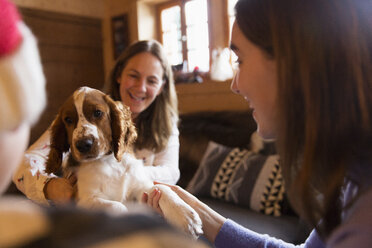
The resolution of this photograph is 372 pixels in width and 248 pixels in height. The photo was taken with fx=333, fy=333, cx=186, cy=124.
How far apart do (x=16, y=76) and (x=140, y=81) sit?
1569 millimetres

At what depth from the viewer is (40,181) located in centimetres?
138

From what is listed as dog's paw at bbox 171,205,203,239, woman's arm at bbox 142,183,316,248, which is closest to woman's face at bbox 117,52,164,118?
woman's arm at bbox 142,183,316,248

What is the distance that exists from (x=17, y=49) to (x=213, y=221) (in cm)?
93

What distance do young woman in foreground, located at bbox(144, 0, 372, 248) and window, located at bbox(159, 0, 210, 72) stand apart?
3276mm

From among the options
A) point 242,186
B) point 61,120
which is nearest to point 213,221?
point 61,120

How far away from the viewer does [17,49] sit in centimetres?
33

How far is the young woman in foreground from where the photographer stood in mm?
663

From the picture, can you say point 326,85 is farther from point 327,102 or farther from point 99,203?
point 99,203

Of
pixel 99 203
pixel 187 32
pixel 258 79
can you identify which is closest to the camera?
pixel 258 79

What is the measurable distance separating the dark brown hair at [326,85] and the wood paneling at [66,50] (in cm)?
402

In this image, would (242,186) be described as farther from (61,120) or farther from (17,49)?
(17,49)

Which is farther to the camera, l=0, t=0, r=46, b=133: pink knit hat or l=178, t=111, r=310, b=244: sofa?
l=178, t=111, r=310, b=244: sofa

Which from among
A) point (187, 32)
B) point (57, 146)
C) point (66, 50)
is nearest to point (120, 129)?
point (57, 146)

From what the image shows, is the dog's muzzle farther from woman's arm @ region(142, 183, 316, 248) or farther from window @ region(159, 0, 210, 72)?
window @ region(159, 0, 210, 72)
